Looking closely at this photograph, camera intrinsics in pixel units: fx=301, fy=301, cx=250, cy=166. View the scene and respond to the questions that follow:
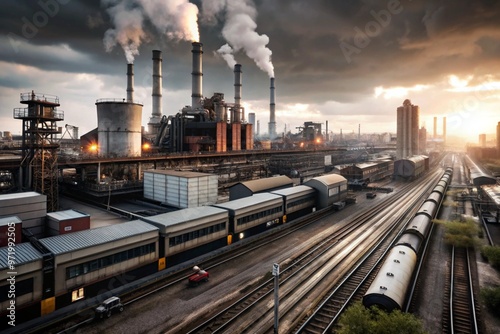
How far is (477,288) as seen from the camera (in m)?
20.5

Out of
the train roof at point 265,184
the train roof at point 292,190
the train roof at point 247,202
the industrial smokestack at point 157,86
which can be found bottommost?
the train roof at point 247,202

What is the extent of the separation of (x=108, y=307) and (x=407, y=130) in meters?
131

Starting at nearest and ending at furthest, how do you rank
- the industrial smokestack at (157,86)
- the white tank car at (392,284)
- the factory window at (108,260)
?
the white tank car at (392,284), the factory window at (108,260), the industrial smokestack at (157,86)

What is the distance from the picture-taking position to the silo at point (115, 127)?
1903 inches

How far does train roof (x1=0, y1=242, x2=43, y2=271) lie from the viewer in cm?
1561

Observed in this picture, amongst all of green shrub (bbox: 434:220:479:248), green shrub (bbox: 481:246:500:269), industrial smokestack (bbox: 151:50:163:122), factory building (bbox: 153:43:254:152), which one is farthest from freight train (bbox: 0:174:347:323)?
industrial smokestack (bbox: 151:50:163:122)

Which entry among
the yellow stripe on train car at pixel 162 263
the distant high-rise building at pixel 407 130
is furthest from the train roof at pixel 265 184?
the distant high-rise building at pixel 407 130

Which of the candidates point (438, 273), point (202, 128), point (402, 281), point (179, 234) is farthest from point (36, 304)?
point (202, 128)

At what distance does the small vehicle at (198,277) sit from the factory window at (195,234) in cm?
315

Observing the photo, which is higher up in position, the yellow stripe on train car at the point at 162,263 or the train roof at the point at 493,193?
the train roof at the point at 493,193

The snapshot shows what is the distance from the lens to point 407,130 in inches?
4862

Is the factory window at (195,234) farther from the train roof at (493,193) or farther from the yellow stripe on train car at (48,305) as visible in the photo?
the train roof at (493,193)

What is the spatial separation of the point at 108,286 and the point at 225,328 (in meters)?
8.78

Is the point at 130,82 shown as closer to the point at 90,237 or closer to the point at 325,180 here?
the point at 325,180
